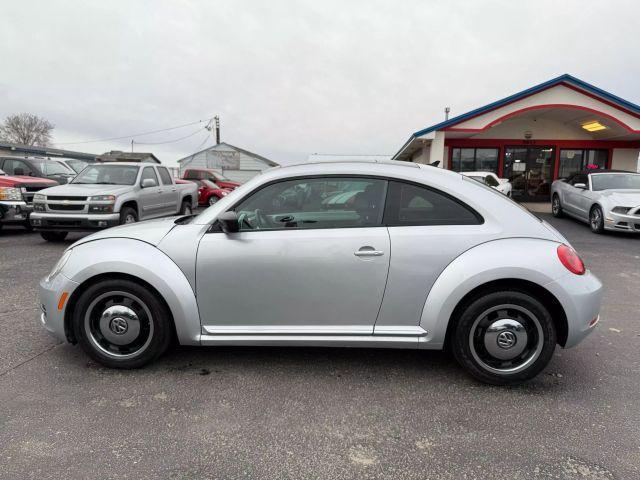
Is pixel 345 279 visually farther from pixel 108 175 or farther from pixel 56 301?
pixel 108 175

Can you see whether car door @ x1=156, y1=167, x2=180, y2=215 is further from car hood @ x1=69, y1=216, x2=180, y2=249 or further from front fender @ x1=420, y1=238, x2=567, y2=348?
front fender @ x1=420, y1=238, x2=567, y2=348

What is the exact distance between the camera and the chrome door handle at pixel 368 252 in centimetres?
300

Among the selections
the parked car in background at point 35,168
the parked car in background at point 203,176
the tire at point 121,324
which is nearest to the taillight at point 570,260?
the tire at point 121,324

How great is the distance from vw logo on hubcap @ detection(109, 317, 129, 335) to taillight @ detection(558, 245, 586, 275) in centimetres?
318

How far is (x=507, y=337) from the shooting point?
3008 millimetres

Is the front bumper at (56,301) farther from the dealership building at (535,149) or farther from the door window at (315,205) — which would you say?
the dealership building at (535,149)

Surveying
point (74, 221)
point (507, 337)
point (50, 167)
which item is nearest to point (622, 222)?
point (507, 337)

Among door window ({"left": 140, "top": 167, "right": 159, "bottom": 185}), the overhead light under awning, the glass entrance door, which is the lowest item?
door window ({"left": 140, "top": 167, "right": 159, "bottom": 185})

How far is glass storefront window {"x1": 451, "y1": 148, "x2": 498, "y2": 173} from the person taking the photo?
667 inches

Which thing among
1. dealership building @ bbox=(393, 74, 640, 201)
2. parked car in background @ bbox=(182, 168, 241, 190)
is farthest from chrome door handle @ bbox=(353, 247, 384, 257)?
parked car in background @ bbox=(182, 168, 241, 190)

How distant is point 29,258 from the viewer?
7.34 meters

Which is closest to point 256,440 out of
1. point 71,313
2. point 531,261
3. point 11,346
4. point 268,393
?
point 268,393

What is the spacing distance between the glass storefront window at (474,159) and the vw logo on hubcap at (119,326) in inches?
617

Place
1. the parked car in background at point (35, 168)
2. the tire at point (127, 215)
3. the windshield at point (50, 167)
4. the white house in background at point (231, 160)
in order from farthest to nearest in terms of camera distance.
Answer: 1. the white house in background at point (231, 160)
2. the windshield at point (50, 167)
3. the parked car in background at point (35, 168)
4. the tire at point (127, 215)
